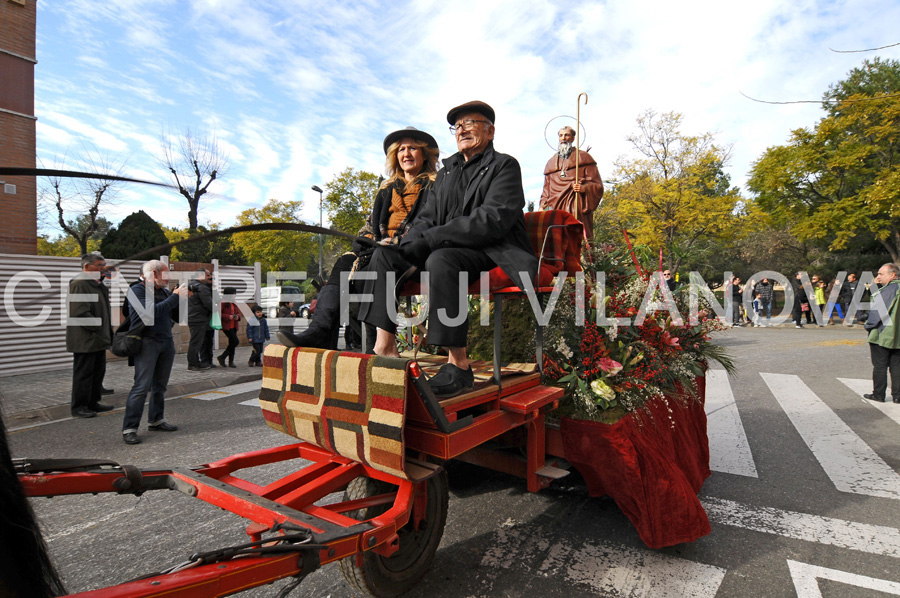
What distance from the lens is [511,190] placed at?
284cm

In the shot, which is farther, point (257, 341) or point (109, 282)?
point (257, 341)

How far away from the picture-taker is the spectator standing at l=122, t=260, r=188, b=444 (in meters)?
5.10

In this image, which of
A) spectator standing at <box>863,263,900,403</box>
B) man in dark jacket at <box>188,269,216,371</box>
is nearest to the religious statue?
spectator standing at <box>863,263,900,403</box>

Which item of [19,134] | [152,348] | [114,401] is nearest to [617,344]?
[152,348]

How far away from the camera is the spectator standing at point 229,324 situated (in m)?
9.79

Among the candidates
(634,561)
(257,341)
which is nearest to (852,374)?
(634,561)

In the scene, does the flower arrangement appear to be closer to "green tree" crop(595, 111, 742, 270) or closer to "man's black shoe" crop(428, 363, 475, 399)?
"man's black shoe" crop(428, 363, 475, 399)

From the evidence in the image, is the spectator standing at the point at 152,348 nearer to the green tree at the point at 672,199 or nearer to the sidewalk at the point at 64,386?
the sidewalk at the point at 64,386

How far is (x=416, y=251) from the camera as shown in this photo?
2.81 m

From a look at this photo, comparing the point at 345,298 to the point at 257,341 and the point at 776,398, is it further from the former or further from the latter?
the point at 257,341

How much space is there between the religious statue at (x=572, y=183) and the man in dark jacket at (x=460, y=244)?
2.32 metres

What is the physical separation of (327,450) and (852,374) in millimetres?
9457

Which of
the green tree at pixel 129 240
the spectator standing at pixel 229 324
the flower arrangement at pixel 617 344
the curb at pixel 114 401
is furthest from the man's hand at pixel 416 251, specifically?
the green tree at pixel 129 240

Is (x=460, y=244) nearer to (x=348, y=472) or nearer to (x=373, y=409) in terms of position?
(x=373, y=409)
